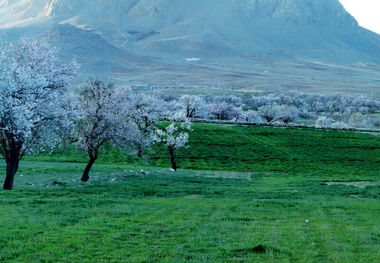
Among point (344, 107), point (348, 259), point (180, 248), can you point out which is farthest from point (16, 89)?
point (344, 107)

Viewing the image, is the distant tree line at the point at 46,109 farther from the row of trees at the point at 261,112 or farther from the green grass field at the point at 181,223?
the row of trees at the point at 261,112

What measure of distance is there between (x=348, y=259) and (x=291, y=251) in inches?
78.1

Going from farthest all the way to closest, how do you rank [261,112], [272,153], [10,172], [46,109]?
[261,112] → [272,153] → [10,172] → [46,109]

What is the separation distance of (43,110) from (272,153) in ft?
167

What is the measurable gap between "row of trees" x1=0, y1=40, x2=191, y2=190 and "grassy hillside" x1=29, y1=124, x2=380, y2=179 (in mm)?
25306

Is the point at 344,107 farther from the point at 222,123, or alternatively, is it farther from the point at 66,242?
the point at 66,242

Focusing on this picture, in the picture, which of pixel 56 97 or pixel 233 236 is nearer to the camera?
pixel 233 236

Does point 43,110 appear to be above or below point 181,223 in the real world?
above

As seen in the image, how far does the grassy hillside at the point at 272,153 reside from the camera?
6450cm

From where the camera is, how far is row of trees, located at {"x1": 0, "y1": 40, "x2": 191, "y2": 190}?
26.8m

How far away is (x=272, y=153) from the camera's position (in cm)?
7406

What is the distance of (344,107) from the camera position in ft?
567

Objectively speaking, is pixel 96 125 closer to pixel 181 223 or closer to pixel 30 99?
pixel 30 99

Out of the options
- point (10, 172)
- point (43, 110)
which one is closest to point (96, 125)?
point (43, 110)
